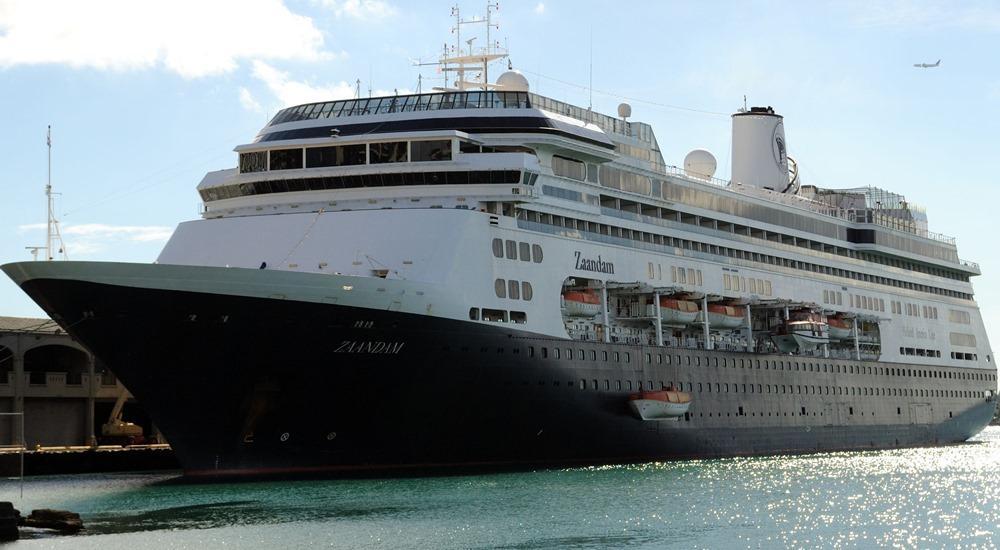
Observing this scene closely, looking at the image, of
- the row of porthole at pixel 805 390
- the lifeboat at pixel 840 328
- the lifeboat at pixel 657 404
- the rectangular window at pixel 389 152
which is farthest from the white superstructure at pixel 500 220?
the lifeboat at pixel 657 404

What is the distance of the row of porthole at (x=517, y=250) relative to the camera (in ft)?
134

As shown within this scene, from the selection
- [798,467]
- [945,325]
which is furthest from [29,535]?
[945,325]

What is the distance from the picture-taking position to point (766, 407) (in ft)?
169

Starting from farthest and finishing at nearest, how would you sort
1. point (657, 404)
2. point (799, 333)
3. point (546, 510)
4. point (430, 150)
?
point (799, 333), point (657, 404), point (430, 150), point (546, 510)

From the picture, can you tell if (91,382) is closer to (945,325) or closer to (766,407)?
(766,407)

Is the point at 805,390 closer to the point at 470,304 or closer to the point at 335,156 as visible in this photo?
the point at 470,304

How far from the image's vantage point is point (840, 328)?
5881 centimetres

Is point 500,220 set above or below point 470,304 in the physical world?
above

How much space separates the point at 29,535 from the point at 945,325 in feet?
165

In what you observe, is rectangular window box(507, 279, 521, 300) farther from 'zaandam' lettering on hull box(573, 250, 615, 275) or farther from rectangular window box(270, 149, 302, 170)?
rectangular window box(270, 149, 302, 170)

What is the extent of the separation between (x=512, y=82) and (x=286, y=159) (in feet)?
29.1

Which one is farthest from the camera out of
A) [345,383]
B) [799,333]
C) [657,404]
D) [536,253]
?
[799,333]

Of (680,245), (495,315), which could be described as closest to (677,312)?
(680,245)

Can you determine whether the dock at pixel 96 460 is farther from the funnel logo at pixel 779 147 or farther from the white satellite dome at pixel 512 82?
the funnel logo at pixel 779 147
